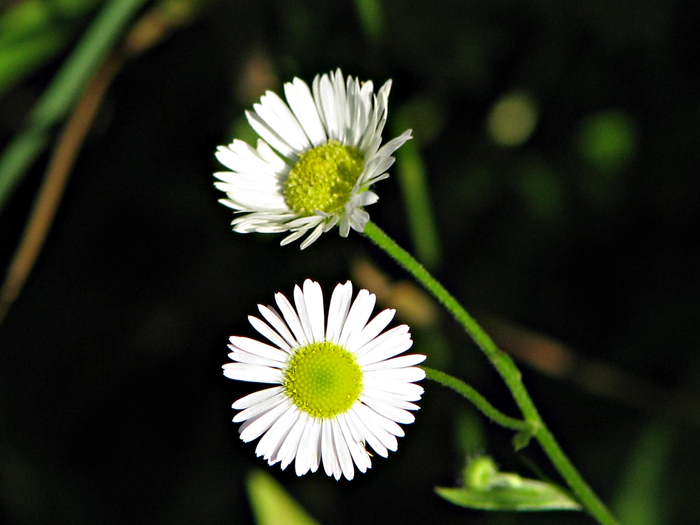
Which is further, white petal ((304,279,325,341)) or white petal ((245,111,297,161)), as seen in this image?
white petal ((245,111,297,161))

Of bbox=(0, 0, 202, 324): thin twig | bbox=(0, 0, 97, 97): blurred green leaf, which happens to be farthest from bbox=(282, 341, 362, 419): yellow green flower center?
bbox=(0, 0, 97, 97): blurred green leaf

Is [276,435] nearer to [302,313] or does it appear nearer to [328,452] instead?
[328,452]

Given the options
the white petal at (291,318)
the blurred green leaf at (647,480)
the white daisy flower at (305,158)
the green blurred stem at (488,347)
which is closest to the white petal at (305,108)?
the white daisy flower at (305,158)

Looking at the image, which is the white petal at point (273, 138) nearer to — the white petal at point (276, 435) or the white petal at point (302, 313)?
the white petal at point (302, 313)

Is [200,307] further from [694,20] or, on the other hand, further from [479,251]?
[694,20]

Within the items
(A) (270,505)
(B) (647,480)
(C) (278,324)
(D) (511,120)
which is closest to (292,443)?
(C) (278,324)

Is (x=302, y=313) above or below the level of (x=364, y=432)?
above

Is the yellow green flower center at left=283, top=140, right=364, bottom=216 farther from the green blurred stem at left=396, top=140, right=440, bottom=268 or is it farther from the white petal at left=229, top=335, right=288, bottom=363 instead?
the green blurred stem at left=396, top=140, right=440, bottom=268

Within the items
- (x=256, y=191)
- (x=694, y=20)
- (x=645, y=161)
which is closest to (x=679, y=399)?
(x=645, y=161)
